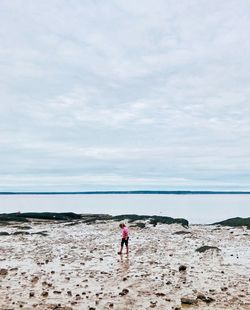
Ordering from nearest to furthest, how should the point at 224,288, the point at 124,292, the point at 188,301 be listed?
1. the point at 188,301
2. the point at 124,292
3. the point at 224,288

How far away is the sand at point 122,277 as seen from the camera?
52.5 ft

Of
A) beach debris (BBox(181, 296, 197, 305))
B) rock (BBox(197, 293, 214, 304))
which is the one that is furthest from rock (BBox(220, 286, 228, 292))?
beach debris (BBox(181, 296, 197, 305))

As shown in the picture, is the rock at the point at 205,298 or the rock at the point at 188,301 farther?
the rock at the point at 205,298

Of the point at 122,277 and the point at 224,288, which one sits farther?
the point at 122,277

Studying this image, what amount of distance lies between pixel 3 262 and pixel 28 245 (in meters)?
8.51

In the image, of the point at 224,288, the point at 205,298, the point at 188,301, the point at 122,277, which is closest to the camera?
the point at 188,301

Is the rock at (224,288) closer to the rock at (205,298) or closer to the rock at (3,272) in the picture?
the rock at (205,298)

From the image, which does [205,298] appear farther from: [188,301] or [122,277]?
[122,277]

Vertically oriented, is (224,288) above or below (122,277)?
above

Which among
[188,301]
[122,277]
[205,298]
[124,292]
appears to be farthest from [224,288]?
[122,277]

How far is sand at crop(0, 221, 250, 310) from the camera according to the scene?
631 inches

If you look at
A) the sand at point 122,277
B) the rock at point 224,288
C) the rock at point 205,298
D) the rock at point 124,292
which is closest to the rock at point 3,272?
the sand at point 122,277

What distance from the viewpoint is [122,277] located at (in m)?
20.8

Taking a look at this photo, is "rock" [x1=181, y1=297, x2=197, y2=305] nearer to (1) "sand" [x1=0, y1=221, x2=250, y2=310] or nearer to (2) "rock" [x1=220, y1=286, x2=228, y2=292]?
(1) "sand" [x1=0, y1=221, x2=250, y2=310]
